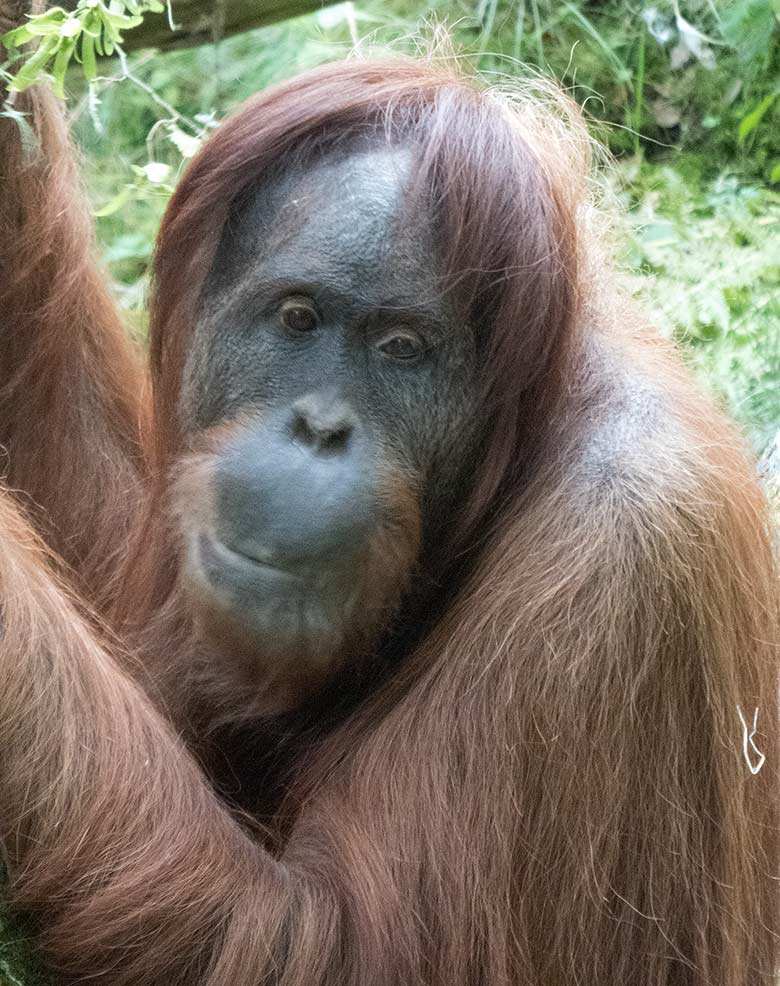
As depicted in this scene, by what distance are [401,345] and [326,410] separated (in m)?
0.20

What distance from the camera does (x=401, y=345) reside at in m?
2.67

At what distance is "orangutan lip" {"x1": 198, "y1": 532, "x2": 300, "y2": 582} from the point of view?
253 centimetres

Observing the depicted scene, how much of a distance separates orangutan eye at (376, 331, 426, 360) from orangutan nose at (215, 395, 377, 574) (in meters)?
0.14

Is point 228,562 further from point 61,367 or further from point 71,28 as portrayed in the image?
point 61,367

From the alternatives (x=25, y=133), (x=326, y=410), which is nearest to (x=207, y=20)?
(x=25, y=133)

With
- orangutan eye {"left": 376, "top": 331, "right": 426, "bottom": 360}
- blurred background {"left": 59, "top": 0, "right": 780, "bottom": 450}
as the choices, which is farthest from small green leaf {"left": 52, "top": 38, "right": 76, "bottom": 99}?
blurred background {"left": 59, "top": 0, "right": 780, "bottom": 450}

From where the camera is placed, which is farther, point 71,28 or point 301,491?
point 71,28

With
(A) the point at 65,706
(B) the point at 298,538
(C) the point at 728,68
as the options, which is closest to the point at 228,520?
(B) the point at 298,538

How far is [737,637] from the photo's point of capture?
2.78m

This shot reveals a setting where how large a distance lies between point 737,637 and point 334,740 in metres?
0.74

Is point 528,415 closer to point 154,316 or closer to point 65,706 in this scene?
point 154,316

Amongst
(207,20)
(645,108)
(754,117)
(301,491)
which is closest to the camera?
(301,491)

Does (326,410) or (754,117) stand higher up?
(754,117)

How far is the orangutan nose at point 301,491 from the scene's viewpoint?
2.49 metres
